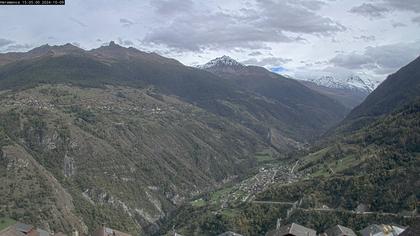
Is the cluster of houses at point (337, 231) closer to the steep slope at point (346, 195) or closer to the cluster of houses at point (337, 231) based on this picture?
the cluster of houses at point (337, 231)

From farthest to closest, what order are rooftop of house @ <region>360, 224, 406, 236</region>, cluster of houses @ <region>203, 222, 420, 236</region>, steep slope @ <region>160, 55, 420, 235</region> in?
steep slope @ <region>160, 55, 420, 235</region> < rooftop of house @ <region>360, 224, 406, 236</region> < cluster of houses @ <region>203, 222, 420, 236</region>

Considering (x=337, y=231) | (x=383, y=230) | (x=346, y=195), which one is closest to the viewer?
(x=337, y=231)

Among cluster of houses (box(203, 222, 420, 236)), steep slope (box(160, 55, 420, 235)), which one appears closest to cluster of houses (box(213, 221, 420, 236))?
cluster of houses (box(203, 222, 420, 236))

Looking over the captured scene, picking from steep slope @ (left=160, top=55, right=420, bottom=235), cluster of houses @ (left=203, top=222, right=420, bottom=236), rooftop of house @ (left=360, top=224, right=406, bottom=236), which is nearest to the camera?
cluster of houses @ (left=203, top=222, right=420, bottom=236)

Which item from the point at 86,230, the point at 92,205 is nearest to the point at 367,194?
the point at 86,230

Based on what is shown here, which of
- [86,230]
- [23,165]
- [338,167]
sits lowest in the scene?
[86,230]

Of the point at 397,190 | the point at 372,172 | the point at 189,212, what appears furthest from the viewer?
the point at 189,212

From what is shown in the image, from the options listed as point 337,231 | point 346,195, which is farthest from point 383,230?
point 346,195

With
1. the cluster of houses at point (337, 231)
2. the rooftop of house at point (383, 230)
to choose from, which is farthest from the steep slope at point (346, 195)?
the cluster of houses at point (337, 231)

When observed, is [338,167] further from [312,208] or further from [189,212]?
[189,212]

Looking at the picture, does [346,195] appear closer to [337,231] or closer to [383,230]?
[383,230]

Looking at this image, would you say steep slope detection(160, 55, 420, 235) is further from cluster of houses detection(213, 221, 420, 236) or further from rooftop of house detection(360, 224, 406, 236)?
cluster of houses detection(213, 221, 420, 236)
